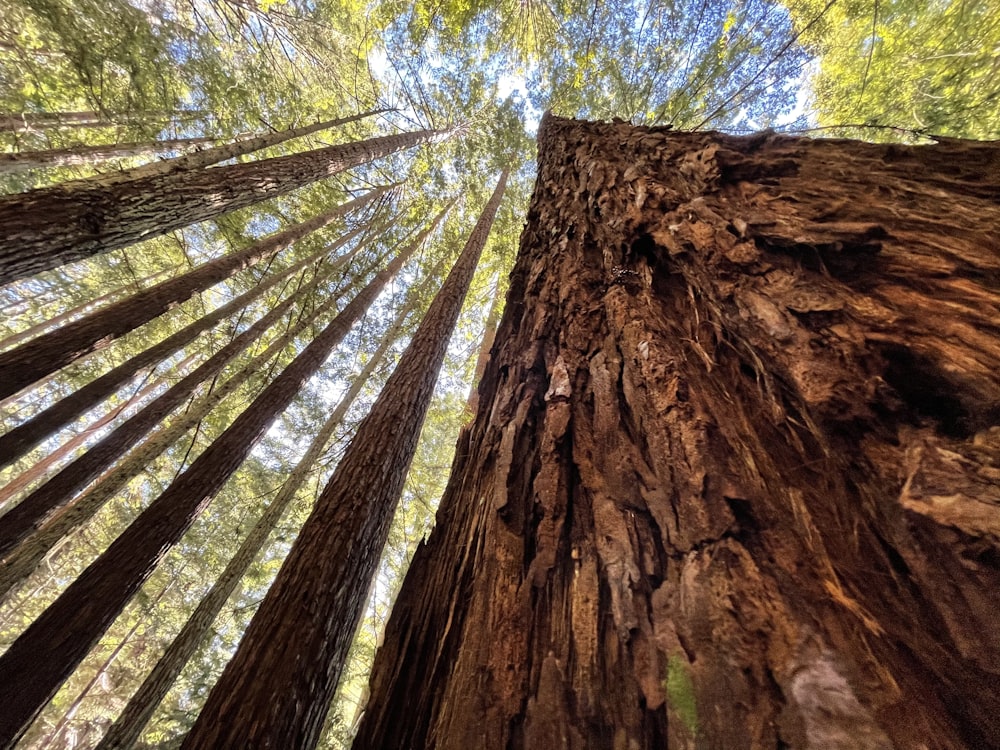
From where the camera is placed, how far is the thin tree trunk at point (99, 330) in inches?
173

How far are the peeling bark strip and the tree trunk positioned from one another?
3.36ft

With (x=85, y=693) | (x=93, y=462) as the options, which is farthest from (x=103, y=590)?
(x=85, y=693)

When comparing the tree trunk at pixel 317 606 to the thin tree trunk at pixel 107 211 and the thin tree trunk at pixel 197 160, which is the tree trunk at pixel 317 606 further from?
the thin tree trunk at pixel 197 160

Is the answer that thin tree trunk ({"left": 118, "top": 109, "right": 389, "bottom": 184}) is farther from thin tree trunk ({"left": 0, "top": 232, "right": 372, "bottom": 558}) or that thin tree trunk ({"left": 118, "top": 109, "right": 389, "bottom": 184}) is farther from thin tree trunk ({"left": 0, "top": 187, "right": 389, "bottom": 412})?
thin tree trunk ({"left": 0, "top": 232, "right": 372, "bottom": 558})

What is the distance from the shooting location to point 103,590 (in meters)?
3.79

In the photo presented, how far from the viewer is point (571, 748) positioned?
0.60 meters

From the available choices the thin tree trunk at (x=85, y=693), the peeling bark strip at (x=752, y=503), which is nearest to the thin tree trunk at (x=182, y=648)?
the peeling bark strip at (x=752, y=503)

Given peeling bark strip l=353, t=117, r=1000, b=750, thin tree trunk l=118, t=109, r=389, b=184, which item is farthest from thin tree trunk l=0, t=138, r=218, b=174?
peeling bark strip l=353, t=117, r=1000, b=750

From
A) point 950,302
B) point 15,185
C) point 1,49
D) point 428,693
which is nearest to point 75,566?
point 15,185

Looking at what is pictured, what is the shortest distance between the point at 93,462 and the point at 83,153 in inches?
194

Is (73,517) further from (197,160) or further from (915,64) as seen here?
(915,64)

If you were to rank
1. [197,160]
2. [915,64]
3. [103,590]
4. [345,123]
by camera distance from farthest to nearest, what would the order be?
1. [345,123]
2. [915,64]
3. [197,160]
4. [103,590]

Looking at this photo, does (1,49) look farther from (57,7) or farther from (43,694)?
(43,694)

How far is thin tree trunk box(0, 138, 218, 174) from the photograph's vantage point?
19.2ft
